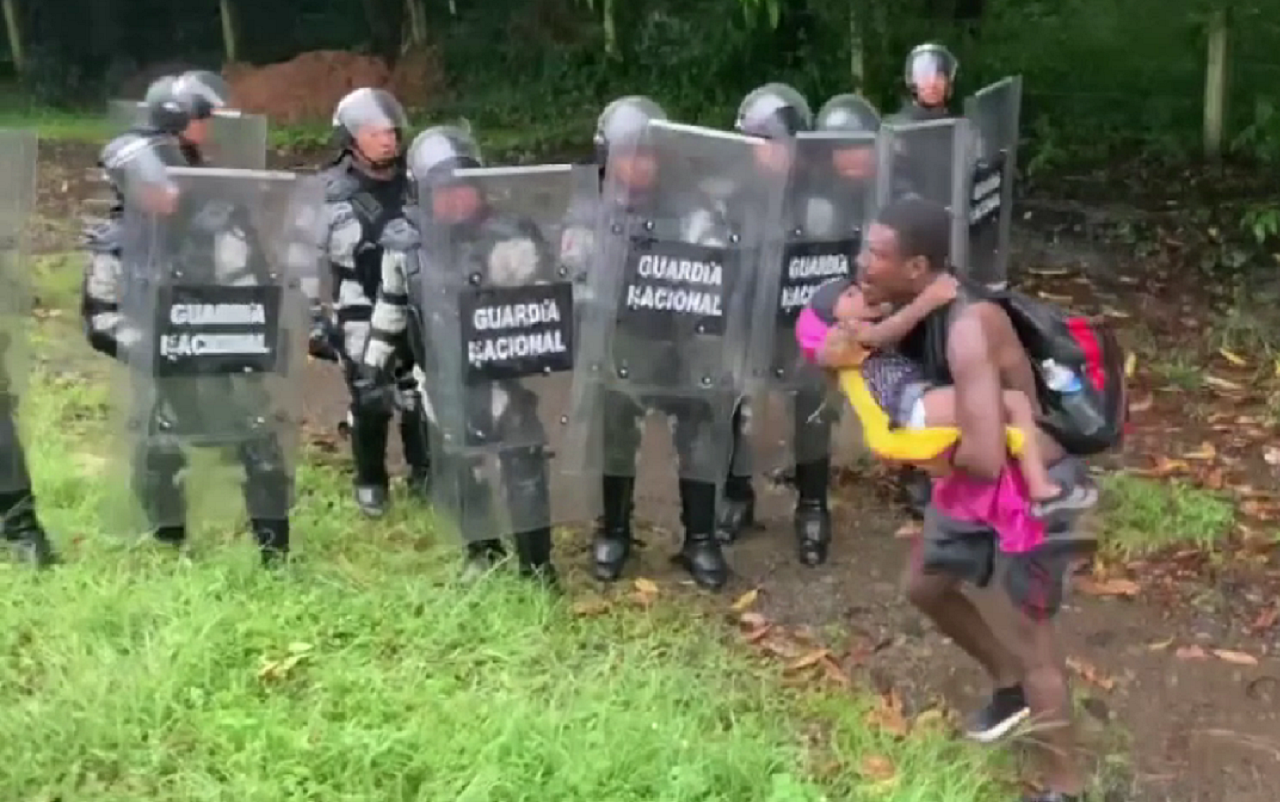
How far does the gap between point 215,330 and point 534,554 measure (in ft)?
3.71

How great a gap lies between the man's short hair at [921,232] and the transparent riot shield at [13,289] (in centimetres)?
245

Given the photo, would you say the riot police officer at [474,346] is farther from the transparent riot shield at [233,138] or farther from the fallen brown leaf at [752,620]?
the transparent riot shield at [233,138]

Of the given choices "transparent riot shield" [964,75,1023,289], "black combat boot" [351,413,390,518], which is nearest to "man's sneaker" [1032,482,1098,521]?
"transparent riot shield" [964,75,1023,289]

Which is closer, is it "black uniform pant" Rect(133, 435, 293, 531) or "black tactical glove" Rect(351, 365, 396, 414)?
"black uniform pant" Rect(133, 435, 293, 531)

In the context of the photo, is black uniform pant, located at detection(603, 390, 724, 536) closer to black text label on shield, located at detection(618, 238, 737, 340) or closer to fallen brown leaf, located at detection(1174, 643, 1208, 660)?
black text label on shield, located at detection(618, 238, 737, 340)

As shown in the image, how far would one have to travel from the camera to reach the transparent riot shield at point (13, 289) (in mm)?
4707

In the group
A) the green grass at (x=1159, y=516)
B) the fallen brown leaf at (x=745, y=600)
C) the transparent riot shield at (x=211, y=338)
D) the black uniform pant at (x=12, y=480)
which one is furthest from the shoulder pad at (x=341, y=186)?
the green grass at (x=1159, y=516)

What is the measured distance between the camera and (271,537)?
5133 mm

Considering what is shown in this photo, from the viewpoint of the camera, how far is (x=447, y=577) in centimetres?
506

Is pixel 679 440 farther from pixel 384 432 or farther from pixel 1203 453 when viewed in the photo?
pixel 1203 453

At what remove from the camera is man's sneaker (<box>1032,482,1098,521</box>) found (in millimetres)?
3752

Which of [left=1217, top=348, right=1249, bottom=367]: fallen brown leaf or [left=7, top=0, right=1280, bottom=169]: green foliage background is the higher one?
[left=7, top=0, right=1280, bottom=169]: green foliage background

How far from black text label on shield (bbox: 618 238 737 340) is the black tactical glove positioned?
3.35 ft

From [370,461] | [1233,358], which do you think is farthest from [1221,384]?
[370,461]
